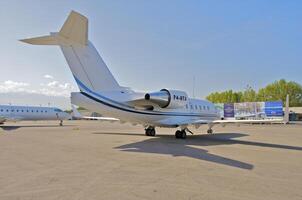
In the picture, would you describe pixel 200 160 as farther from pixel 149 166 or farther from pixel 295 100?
pixel 295 100

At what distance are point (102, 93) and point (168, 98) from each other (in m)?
4.21

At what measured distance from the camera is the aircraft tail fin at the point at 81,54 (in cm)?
1061

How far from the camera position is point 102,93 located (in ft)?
42.7

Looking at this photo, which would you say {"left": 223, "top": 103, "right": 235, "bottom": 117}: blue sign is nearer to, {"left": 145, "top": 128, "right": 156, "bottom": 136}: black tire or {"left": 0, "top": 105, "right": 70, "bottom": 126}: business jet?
{"left": 0, "top": 105, "right": 70, "bottom": 126}: business jet

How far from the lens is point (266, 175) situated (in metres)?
6.41

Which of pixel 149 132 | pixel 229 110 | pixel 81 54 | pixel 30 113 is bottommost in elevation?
pixel 149 132

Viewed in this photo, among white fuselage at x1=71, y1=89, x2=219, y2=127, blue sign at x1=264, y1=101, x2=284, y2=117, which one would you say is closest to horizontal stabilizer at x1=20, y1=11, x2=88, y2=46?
white fuselage at x1=71, y1=89, x2=219, y2=127

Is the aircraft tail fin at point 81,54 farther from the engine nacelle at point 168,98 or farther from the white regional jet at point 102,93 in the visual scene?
the engine nacelle at point 168,98

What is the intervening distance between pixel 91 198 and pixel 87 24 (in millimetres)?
7777

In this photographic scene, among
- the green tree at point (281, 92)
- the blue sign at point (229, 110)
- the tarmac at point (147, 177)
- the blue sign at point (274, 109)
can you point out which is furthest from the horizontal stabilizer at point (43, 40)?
the green tree at point (281, 92)

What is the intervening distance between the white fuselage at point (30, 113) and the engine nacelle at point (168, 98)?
2509 cm

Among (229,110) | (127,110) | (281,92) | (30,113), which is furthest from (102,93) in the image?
(281,92)

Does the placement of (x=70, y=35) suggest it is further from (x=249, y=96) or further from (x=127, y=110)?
(x=249, y=96)

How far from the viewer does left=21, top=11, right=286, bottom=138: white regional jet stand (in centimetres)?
1102
